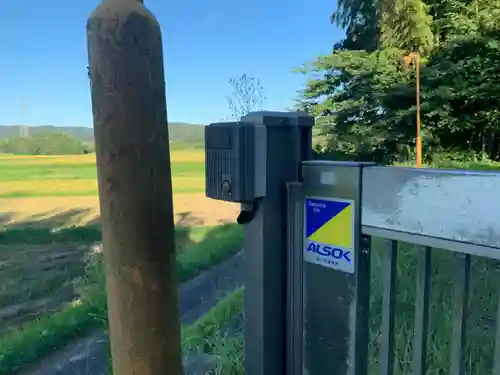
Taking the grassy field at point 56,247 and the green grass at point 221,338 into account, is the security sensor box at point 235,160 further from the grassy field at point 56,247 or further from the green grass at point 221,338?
the grassy field at point 56,247

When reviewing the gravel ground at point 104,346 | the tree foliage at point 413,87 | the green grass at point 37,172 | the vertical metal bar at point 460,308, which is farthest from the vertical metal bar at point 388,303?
the tree foliage at point 413,87

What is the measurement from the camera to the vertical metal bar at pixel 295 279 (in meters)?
1.00

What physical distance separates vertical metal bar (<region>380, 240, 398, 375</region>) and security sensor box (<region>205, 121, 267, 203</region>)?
0.29 meters

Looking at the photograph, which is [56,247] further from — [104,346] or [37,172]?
[104,346]

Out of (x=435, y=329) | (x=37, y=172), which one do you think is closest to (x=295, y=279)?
(x=435, y=329)

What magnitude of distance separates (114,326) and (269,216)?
1.37 ft

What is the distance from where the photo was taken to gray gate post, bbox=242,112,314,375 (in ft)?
3.21

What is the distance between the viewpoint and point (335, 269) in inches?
36.8

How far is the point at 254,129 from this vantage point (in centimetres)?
90

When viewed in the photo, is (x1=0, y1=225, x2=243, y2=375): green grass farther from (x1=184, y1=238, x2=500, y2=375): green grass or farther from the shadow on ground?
(x1=184, y1=238, x2=500, y2=375): green grass

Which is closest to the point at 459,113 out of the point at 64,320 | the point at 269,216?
the point at 64,320

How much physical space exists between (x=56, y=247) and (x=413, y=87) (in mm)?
9884

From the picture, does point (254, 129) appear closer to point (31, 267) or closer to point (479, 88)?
point (31, 267)

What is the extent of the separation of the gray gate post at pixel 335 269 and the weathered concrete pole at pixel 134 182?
36 cm
